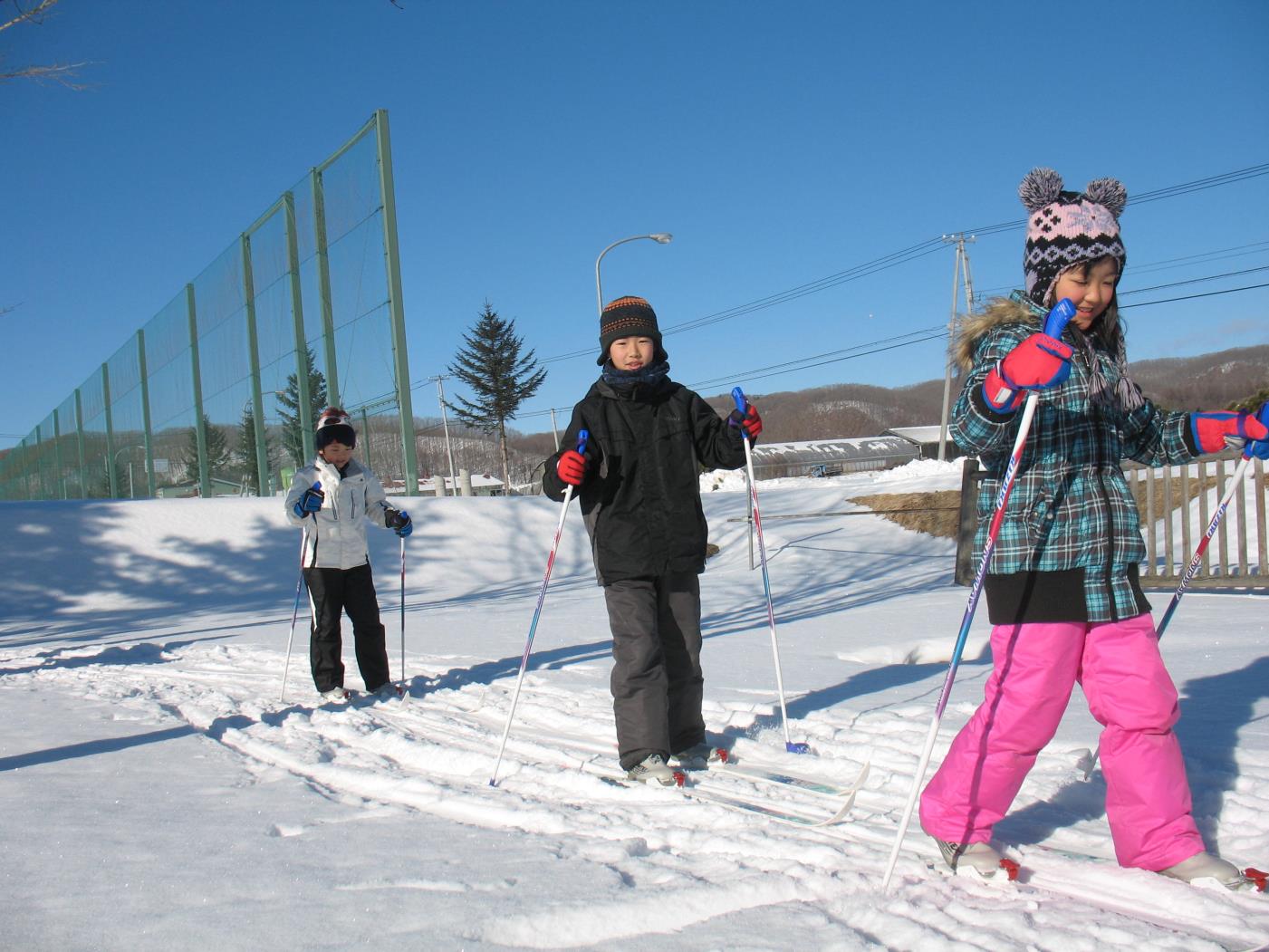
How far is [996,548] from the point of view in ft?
7.81

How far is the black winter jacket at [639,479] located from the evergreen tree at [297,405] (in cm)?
1358

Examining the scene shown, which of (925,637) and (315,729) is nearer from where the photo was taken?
(315,729)

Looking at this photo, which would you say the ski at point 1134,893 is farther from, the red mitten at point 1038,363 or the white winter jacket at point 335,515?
the white winter jacket at point 335,515

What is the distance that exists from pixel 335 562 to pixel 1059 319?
13.7ft

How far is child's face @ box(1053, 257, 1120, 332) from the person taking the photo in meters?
2.42

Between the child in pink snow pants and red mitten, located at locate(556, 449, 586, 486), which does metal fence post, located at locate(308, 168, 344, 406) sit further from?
Answer: the child in pink snow pants

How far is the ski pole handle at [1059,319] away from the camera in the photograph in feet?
7.12

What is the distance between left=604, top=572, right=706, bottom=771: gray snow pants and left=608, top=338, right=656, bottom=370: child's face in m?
0.78

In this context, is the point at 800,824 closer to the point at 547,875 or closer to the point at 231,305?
the point at 547,875

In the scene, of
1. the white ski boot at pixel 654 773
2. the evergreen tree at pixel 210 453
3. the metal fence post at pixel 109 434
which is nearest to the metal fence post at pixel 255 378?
the evergreen tree at pixel 210 453

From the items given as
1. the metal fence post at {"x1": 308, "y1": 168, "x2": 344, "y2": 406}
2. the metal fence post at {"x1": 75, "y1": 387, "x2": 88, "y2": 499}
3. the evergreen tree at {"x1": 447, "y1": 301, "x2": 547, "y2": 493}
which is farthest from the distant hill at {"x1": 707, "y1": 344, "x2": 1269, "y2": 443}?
the metal fence post at {"x1": 308, "y1": 168, "x2": 344, "y2": 406}

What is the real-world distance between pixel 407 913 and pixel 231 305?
65.7ft

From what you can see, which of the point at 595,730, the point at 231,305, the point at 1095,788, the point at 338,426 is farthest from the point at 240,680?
the point at 231,305

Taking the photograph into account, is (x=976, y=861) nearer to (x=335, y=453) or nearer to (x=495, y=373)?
(x=335, y=453)
